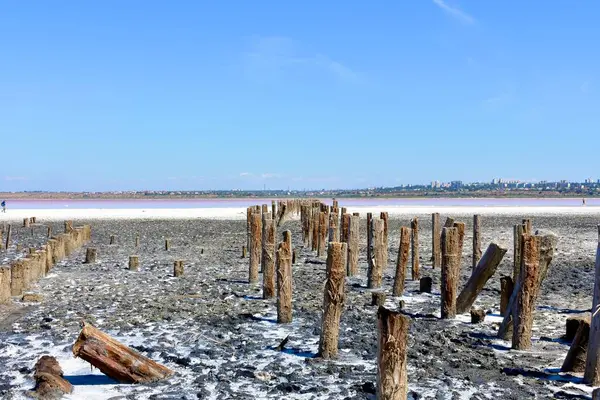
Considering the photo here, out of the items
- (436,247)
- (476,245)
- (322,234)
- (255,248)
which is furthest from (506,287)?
(322,234)

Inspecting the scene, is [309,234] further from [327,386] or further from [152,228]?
[327,386]

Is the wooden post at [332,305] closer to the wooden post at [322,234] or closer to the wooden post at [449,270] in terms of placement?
the wooden post at [449,270]

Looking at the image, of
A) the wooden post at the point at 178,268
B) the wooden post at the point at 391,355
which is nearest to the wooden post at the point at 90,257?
the wooden post at the point at 178,268

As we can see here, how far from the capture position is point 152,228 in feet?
105

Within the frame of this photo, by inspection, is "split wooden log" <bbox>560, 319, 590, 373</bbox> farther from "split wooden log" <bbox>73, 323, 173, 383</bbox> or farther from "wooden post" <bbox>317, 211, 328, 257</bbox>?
"wooden post" <bbox>317, 211, 328, 257</bbox>

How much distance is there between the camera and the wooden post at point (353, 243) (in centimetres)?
1421

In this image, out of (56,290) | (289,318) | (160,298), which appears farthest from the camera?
(56,290)

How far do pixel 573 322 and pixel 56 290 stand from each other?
1001 cm

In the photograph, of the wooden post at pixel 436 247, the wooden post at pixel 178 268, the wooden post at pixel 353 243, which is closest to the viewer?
the wooden post at pixel 353 243

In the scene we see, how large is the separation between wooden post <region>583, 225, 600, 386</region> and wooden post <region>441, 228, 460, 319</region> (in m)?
3.15

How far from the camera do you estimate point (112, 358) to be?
665cm

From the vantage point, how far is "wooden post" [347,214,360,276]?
14211 mm

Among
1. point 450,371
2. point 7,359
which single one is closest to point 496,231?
point 450,371

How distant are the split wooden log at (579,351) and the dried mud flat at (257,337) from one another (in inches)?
8.8
